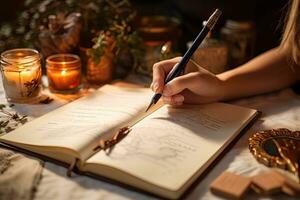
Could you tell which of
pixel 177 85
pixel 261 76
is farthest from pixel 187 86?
pixel 261 76

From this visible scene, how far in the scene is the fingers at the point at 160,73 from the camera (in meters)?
0.91

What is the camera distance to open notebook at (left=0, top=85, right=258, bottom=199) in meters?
0.69

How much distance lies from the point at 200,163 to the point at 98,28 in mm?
589

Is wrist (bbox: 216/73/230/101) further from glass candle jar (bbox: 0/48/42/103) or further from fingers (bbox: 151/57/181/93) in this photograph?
glass candle jar (bbox: 0/48/42/103)

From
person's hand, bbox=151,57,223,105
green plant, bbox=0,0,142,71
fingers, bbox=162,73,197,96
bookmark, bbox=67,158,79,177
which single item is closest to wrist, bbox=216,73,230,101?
person's hand, bbox=151,57,223,105

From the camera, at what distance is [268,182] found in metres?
0.68

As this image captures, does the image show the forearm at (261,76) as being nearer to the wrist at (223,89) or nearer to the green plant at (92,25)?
the wrist at (223,89)

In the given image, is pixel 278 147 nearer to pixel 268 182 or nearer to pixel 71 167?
pixel 268 182

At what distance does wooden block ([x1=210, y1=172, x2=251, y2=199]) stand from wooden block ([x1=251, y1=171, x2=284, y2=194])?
0.6 inches

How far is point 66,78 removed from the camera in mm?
1062

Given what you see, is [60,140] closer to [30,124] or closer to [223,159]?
[30,124]

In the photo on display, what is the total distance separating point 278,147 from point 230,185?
156mm

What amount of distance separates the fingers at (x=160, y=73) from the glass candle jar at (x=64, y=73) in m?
0.23

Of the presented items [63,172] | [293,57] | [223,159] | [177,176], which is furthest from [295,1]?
[63,172]
